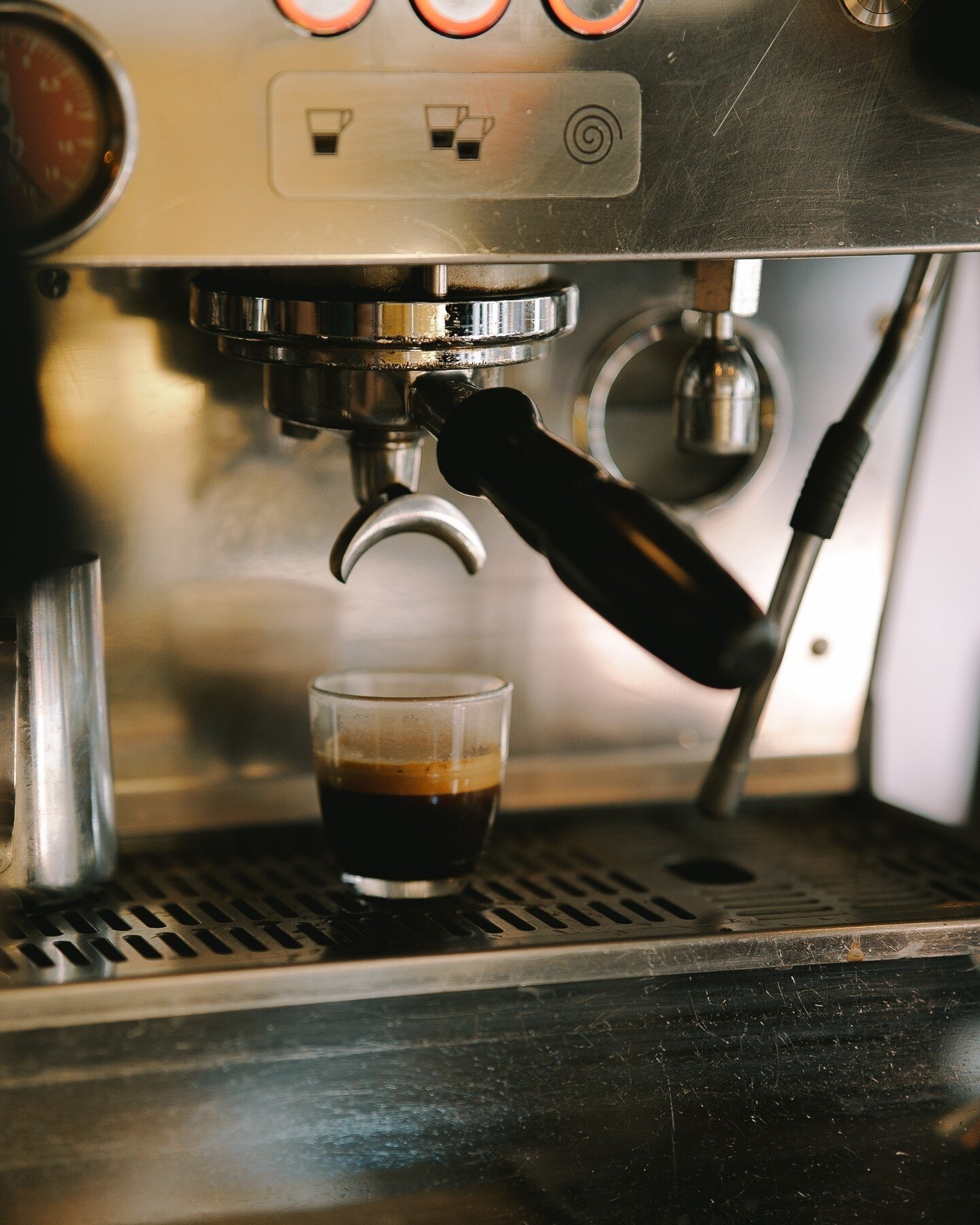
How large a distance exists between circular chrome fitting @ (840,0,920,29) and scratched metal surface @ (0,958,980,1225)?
0.33 metres

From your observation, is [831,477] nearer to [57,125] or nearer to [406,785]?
[406,785]

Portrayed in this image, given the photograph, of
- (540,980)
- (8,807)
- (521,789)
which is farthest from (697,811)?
(8,807)

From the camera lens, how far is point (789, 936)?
514mm

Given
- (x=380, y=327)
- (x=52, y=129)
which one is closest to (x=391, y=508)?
(x=380, y=327)

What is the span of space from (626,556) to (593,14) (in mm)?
171

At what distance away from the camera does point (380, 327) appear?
0.45 meters

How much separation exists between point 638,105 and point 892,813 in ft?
1.33

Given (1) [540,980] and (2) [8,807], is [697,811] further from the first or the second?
(2) [8,807]

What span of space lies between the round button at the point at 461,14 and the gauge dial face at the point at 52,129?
9cm

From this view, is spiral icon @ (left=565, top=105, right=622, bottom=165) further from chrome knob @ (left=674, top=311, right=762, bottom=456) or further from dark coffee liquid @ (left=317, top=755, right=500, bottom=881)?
dark coffee liquid @ (left=317, top=755, right=500, bottom=881)

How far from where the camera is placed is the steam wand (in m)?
0.58

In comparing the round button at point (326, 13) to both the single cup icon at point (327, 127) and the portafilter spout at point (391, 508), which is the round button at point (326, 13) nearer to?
the single cup icon at point (327, 127)

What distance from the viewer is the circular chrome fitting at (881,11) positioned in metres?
0.43

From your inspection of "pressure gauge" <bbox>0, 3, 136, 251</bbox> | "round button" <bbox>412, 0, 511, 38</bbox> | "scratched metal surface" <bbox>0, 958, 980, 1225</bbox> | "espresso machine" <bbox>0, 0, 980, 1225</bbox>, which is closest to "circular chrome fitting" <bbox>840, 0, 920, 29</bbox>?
"espresso machine" <bbox>0, 0, 980, 1225</bbox>
